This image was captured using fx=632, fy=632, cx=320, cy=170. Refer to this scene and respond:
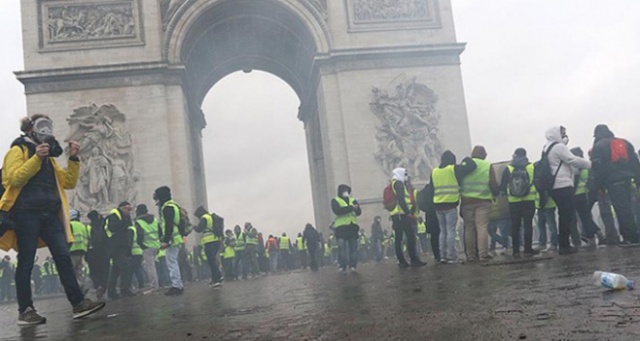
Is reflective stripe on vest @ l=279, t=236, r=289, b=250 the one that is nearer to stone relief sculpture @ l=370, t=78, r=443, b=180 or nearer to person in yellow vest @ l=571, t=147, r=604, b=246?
stone relief sculpture @ l=370, t=78, r=443, b=180

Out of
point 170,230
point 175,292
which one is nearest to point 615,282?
point 170,230

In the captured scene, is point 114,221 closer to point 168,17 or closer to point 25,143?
point 25,143

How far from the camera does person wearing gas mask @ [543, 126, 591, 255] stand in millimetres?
8820

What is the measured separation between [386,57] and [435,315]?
19333mm

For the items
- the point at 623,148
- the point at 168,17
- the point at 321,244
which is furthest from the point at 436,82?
the point at 623,148

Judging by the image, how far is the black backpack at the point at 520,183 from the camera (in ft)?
30.4

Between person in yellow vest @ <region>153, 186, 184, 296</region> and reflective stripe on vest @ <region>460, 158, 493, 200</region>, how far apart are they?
471 centimetres

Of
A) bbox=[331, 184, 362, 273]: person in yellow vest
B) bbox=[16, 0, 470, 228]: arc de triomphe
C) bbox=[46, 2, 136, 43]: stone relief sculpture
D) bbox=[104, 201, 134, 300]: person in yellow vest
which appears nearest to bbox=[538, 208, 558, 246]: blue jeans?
bbox=[331, 184, 362, 273]: person in yellow vest

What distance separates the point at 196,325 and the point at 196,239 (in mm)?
17506

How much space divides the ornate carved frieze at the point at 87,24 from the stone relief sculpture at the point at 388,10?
7.93 meters

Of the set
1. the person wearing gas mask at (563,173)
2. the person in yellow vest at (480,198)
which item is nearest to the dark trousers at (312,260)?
the person in yellow vest at (480,198)

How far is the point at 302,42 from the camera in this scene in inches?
991

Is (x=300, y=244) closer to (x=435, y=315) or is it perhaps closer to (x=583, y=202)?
(x=583, y=202)

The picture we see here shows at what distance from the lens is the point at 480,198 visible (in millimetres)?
9578
